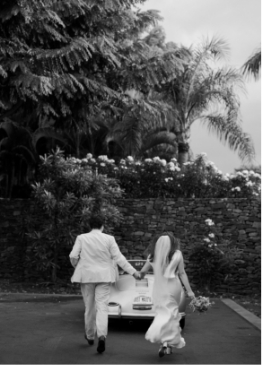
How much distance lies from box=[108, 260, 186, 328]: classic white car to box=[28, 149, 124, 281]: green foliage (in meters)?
8.15

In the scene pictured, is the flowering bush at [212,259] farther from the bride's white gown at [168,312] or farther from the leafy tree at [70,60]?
the bride's white gown at [168,312]

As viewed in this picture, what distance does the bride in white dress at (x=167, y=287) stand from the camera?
26.4ft

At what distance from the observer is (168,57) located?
64.5 feet

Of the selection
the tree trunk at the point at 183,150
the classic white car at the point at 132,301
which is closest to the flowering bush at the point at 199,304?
the classic white car at the point at 132,301

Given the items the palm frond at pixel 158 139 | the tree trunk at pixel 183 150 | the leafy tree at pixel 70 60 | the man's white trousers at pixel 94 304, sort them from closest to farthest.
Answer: the man's white trousers at pixel 94 304, the leafy tree at pixel 70 60, the tree trunk at pixel 183 150, the palm frond at pixel 158 139

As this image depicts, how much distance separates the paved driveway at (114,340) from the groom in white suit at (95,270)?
480 millimetres

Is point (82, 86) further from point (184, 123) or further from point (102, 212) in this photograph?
point (184, 123)

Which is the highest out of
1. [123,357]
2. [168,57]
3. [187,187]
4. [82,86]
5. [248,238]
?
[168,57]

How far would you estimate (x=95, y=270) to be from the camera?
8.85m

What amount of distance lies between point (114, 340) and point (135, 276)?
1661mm

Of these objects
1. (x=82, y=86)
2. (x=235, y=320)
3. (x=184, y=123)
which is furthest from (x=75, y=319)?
(x=184, y=123)

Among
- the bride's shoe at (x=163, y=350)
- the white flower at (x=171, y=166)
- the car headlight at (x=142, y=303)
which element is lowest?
the bride's shoe at (x=163, y=350)

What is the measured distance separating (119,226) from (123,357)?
13.0 metres

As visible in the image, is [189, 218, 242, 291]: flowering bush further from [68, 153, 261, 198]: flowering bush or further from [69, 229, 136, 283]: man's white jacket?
[69, 229, 136, 283]: man's white jacket
